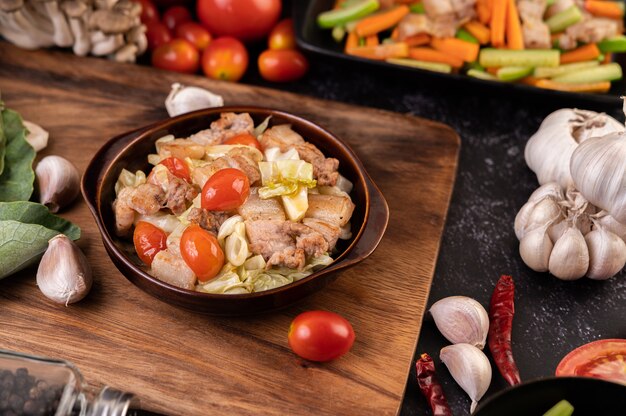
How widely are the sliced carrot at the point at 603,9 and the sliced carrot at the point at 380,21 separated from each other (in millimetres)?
1071

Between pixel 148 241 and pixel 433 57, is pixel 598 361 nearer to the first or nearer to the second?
pixel 148 241

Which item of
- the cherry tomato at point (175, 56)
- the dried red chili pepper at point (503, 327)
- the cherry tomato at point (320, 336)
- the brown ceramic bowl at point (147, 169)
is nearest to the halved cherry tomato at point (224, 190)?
the brown ceramic bowl at point (147, 169)

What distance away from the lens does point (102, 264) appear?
298 cm

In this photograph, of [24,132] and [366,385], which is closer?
[366,385]

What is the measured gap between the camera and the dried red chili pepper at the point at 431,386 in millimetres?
2598

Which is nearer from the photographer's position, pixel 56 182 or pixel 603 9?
pixel 56 182

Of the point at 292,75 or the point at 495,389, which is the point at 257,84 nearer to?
the point at 292,75

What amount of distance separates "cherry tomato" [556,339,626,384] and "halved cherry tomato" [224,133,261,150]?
1503 millimetres

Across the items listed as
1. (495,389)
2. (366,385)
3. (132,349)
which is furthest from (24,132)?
(495,389)

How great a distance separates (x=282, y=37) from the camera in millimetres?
4199

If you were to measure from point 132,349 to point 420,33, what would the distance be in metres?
2.35

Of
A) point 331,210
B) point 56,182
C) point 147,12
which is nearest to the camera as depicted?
point 331,210

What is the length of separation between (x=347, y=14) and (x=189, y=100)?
3.67ft

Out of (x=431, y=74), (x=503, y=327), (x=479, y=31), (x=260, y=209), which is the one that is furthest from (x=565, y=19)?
(x=260, y=209)
